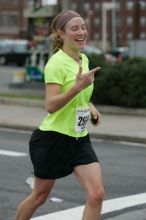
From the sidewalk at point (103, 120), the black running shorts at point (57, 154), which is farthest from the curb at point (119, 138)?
the black running shorts at point (57, 154)

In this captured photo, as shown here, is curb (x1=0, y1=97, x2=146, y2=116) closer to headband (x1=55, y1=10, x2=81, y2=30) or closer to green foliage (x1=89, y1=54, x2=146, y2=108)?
green foliage (x1=89, y1=54, x2=146, y2=108)

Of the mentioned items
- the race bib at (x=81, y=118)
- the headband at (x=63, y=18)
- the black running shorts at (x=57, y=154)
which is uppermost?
the headband at (x=63, y=18)

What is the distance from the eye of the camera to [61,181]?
8.43 metres

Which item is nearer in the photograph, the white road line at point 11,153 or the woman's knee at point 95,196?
the woman's knee at point 95,196

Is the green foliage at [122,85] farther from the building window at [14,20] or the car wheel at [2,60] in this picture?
the building window at [14,20]

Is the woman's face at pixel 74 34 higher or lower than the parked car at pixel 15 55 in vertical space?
higher

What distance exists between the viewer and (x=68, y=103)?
4.80m

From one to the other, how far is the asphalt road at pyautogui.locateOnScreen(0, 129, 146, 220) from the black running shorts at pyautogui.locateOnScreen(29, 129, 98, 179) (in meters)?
1.61

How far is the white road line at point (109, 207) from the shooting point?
6453 millimetres

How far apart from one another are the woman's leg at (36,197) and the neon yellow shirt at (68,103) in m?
0.42

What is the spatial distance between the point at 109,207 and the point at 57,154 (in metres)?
2.12

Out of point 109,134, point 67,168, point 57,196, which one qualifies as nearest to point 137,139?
point 109,134

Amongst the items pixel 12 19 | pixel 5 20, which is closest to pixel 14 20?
pixel 12 19

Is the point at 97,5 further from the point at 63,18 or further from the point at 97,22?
the point at 63,18
